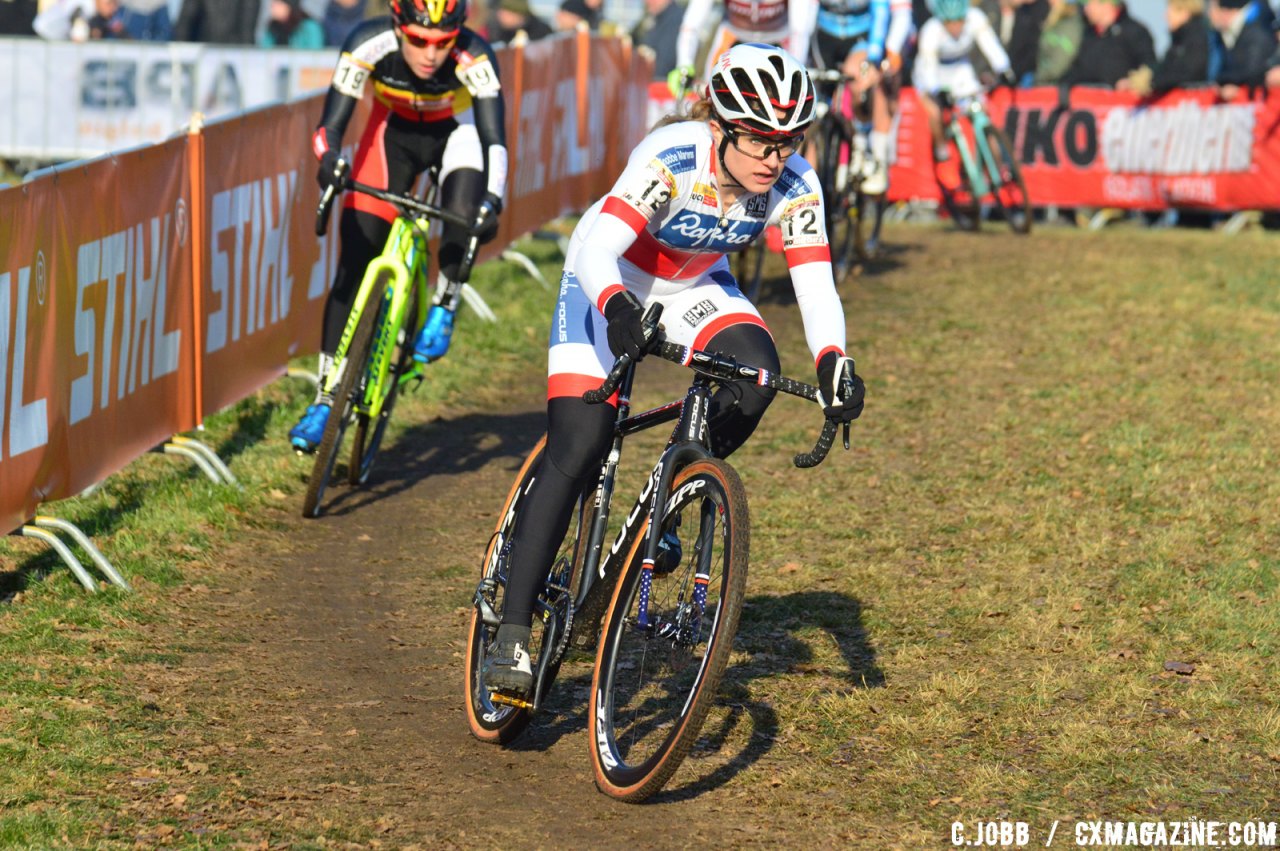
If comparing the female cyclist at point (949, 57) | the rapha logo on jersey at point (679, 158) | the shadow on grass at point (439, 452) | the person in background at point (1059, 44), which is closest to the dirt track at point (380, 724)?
the shadow on grass at point (439, 452)

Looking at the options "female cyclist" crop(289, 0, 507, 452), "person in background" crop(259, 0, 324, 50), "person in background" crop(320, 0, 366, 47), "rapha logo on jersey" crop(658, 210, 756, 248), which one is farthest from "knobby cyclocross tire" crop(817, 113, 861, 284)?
"person in background" crop(320, 0, 366, 47)

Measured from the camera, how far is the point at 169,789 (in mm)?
5543

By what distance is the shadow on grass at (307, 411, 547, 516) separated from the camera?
921 centimetres

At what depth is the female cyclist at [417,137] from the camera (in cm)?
878

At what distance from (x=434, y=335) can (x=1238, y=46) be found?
13455mm

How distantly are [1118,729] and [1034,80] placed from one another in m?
16.0

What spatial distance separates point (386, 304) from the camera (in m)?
8.52

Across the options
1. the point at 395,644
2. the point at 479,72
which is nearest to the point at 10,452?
the point at 395,644

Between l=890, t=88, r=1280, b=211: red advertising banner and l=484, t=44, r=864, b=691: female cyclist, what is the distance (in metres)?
→ 15.1

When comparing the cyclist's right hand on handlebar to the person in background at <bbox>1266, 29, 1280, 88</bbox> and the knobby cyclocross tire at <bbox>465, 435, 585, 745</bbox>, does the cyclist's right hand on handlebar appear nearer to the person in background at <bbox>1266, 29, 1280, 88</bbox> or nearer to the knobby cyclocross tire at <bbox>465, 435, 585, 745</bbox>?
the knobby cyclocross tire at <bbox>465, 435, 585, 745</bbox>

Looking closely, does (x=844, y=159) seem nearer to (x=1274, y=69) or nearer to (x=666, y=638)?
(x=1274, y=69)

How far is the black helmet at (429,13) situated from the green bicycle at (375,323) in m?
0.89

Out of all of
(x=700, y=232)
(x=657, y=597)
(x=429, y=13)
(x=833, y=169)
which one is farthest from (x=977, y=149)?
(x=657, y=597)

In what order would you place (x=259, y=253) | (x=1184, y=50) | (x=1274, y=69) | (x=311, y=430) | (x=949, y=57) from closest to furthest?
(x=311, y=430) → (x=259, y=253) → (x=949, y=57) → (x=1274, y=69) → (x=1184, y=50)
